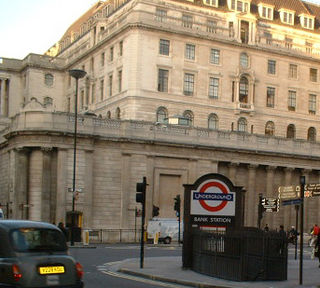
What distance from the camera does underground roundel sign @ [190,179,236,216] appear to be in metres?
25.5

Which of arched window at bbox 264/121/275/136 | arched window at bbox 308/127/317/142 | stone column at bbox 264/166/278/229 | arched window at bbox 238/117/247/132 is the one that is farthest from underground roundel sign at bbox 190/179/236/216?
arched window at bbox 308/127/317/142

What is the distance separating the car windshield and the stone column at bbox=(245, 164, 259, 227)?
51499 millimetres

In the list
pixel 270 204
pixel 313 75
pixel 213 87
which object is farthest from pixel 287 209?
pixel 270 204

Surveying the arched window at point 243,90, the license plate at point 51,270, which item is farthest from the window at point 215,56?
the license plate at point 51,270

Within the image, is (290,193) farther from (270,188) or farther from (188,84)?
(188,84)

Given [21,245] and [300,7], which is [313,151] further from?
[21,245]

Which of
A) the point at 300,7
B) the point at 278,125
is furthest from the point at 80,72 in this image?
the point at 300,7

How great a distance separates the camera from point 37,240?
14234 mm

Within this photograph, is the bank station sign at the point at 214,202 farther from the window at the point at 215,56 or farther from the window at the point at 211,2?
the window at the point at 211,2

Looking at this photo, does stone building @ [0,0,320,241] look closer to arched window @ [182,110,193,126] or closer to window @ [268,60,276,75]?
window @ [268,60,276,75]

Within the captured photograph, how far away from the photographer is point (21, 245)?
13953mm

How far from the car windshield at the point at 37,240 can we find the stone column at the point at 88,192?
4243cm

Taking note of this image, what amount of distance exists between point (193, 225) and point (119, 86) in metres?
53.3

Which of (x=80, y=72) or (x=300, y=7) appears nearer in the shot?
(x=80, y=72)
